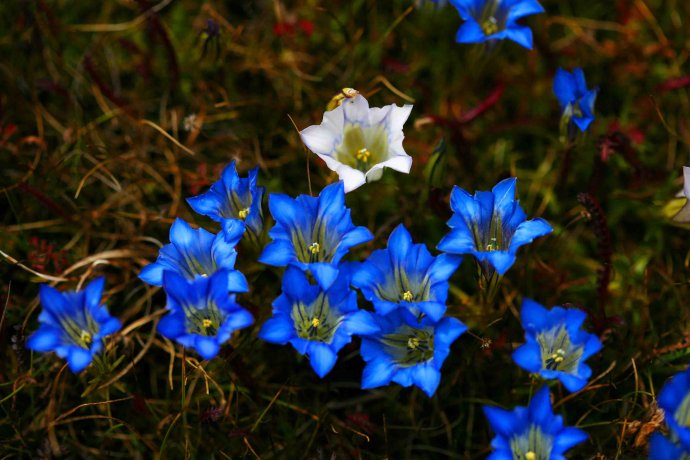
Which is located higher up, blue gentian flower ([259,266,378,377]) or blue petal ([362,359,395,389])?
blue gentian flower ([259,266,378,377])

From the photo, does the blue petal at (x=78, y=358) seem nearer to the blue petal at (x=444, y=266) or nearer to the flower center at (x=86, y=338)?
the flower center at (x=86, y=338)

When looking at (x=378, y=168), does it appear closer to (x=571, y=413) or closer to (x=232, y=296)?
(x=232, y=296)

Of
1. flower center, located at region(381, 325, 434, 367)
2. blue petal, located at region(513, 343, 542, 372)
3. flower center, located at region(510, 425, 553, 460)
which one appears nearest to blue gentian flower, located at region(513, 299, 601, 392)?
blue petal, located at region(513, 343, 542, 372)

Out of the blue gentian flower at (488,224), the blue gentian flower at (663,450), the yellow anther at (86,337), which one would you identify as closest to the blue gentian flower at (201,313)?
the yellow anther at (86,337)

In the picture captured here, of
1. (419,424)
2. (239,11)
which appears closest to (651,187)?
(419,424)

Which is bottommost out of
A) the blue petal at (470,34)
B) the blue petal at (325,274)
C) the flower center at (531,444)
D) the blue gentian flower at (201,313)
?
the flower center at (531,444)

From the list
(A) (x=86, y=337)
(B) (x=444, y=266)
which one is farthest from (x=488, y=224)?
(A) (x=86, y=337)

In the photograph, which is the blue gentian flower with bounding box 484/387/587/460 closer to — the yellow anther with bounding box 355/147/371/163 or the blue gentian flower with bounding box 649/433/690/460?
the blue gentian flower with bounding box 649/433/690/460
